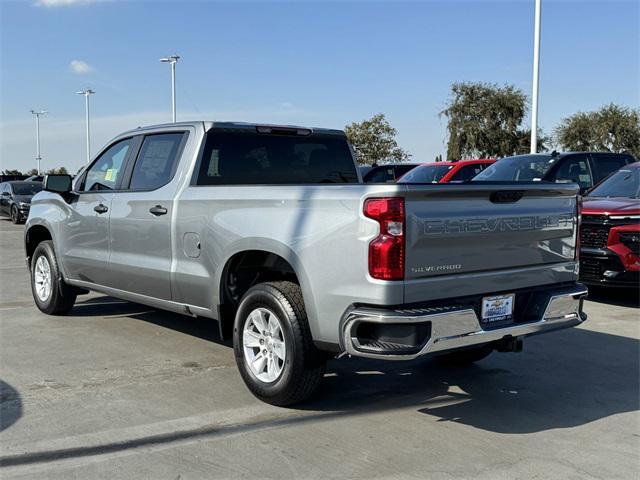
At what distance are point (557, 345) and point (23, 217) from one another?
22.3 meters

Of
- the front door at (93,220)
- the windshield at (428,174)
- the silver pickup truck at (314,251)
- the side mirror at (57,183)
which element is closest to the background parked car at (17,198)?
the windshield at (428,174)

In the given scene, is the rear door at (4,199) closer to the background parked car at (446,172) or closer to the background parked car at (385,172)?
the background parked car at (385,172)

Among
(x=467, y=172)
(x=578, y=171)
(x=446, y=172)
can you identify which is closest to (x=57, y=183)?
(x=578, y=171)

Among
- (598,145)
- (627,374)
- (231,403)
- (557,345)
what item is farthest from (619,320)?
(598,145)

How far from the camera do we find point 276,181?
5918 millimetres

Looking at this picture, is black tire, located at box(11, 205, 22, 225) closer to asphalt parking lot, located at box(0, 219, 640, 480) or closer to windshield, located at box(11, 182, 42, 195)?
windshield, located at box(11, 182, 42, 195)

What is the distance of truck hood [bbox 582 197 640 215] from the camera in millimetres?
8334

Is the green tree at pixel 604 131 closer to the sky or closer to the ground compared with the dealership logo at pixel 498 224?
closer to the sky

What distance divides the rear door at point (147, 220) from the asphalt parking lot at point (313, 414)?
27.0 inches

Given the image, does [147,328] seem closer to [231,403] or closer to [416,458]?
[231,403]

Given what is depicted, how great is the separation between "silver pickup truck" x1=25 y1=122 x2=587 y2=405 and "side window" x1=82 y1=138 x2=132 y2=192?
0.03 metres

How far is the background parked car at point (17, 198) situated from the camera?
2453 centimetres

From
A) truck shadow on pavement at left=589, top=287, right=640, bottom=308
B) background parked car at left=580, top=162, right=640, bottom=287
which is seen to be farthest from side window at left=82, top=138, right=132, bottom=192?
truck shadow on pavement at left=589, top=287, right=640, bottom=308

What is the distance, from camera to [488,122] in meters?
48.2
